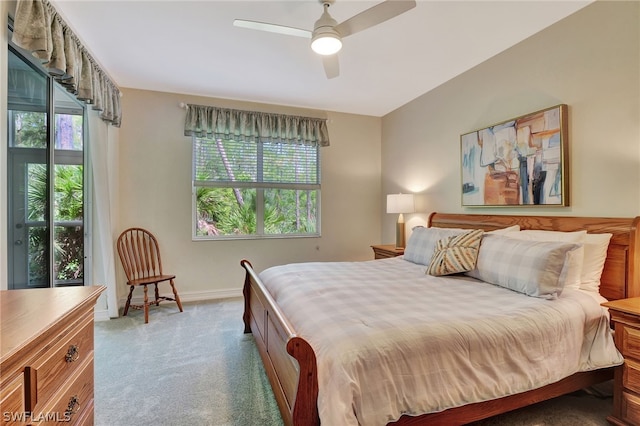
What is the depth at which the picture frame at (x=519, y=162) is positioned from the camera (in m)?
2.40

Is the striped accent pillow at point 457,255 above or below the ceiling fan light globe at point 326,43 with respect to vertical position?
below

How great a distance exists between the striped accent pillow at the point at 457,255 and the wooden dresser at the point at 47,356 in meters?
2.26

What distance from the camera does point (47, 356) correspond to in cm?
97

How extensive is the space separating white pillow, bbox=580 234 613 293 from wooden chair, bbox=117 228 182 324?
3743 millimetres

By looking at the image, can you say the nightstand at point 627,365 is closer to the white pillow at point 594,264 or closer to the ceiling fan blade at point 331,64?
the white pillow at point 594,264

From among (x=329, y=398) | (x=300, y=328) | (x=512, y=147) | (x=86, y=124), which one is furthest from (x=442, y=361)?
(x=86, y=124)

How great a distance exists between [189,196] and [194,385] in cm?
251

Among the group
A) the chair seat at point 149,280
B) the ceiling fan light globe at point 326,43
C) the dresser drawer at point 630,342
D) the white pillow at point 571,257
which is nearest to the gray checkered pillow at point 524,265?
the white pillow at point 571,257

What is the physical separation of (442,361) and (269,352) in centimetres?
111

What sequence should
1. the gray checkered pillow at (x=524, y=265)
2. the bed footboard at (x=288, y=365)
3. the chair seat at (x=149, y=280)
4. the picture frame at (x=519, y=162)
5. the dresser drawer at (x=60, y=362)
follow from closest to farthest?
the dresser drawer at (x=60, y=362), the bed footboard at (x=288, y=365), the gray checkered pillow at (x=524, y=265), the picture frame at (x=519, y=162), the chair seat at (x=149, y=280)

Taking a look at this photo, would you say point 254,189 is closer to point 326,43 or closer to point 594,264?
point 326,43

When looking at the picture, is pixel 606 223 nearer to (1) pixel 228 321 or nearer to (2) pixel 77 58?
(1) pixel 228 321

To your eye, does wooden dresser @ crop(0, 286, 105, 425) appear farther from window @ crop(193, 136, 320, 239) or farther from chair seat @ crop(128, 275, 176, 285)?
window @ crop(193, 136, 320, 239)

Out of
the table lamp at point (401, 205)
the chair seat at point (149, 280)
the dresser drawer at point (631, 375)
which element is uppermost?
the table lamp at point (401, 205)
